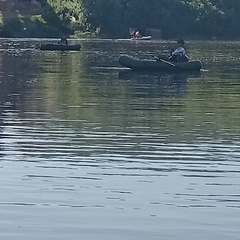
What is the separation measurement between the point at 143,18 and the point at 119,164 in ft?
289

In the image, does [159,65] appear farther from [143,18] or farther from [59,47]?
[143,18]

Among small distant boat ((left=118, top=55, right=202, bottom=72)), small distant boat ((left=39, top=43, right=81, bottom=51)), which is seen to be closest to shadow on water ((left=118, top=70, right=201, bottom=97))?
small distant boat ((left=118, top=55, right=202, bottom=72))

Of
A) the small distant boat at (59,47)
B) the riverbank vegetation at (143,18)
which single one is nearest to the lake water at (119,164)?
the small distant boat at (59,47)

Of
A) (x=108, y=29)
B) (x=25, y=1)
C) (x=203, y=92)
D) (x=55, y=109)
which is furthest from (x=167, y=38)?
(x=55, y=109)

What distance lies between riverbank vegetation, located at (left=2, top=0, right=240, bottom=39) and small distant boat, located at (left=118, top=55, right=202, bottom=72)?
174ft

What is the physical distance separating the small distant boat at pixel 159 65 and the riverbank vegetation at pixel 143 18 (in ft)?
174

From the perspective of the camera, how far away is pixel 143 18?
4094 inches

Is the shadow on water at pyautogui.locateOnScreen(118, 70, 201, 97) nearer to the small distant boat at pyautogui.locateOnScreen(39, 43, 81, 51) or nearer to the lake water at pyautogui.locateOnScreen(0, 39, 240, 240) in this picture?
the lake water at pyautogui.locateOnScreen(0, 39, 240, 240)

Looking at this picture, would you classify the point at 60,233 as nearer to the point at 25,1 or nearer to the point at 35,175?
the point at 35,175

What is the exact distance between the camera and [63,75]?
42.2m

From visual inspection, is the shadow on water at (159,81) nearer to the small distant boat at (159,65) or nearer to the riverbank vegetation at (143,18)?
the small distant boat at (159,65)

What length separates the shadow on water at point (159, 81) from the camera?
109 ft

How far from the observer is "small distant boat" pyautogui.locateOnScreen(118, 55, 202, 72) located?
4297cm

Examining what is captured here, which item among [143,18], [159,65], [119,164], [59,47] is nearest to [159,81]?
[159,65]
